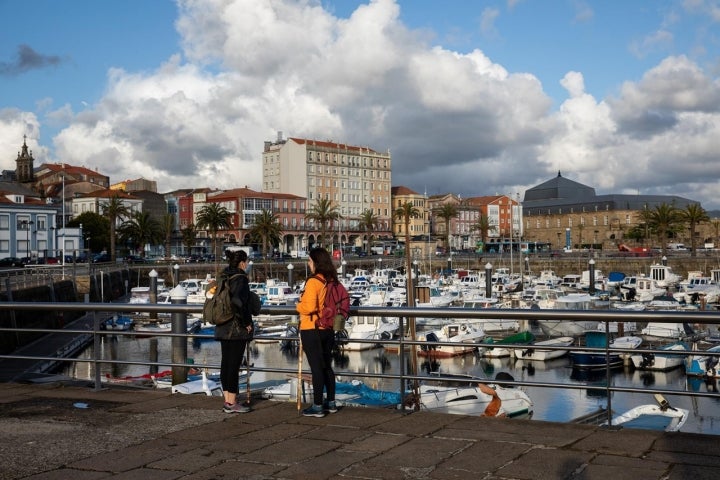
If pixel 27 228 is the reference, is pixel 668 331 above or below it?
below

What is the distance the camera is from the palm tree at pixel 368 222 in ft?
417

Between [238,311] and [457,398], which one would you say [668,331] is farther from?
[238,311]

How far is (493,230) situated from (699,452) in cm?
16702

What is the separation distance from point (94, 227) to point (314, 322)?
10794cm

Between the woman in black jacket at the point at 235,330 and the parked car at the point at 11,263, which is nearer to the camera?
the woman in black jacket at the point at 235,330

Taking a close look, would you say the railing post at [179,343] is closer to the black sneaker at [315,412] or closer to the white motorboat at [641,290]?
the black sneaker at [315,412]

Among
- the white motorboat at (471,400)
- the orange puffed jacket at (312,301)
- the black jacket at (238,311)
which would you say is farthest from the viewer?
the white motorboat at (471,400)

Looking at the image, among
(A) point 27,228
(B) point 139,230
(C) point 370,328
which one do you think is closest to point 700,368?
(C) point 370,328

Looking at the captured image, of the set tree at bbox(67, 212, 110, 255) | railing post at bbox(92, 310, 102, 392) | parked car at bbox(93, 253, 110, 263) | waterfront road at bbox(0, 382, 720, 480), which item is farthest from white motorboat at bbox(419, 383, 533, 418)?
tree at bbox(67, 212, 110, 255)

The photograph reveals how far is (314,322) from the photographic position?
8.48m

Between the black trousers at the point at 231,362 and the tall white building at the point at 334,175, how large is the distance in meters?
134

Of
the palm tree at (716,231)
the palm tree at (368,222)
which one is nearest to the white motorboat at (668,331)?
the palm tree at (368,222)

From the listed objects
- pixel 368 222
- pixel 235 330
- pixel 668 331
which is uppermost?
pixel 368 222

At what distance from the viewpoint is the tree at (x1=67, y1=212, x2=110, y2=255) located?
358 ft
